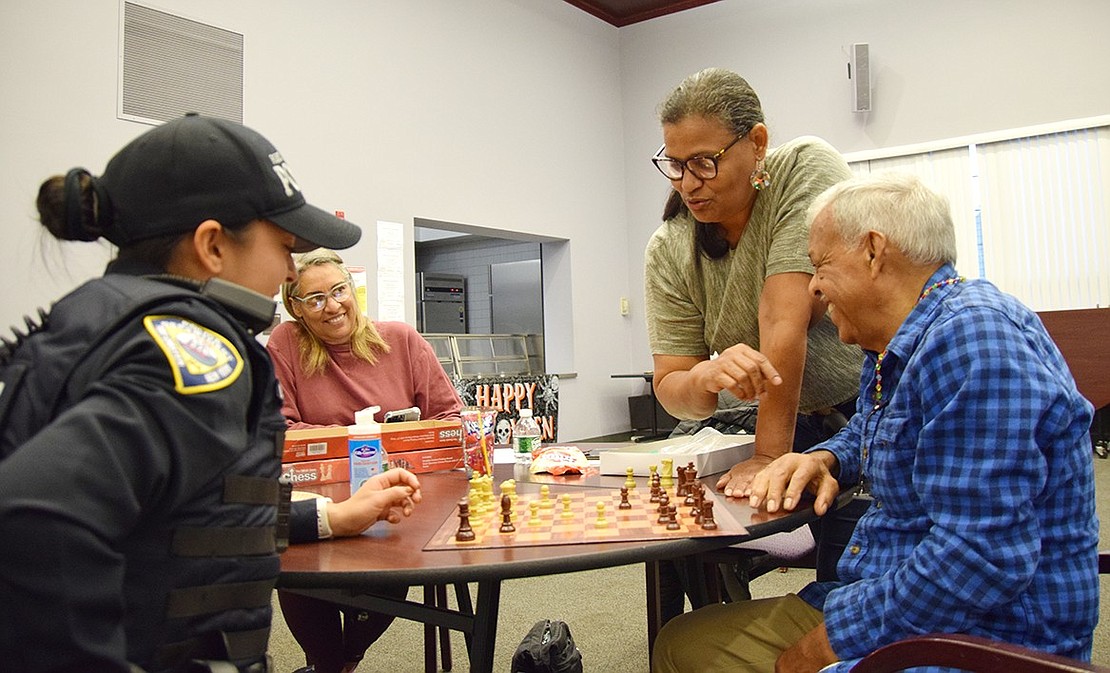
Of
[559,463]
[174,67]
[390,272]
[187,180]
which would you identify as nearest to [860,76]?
[390,272]

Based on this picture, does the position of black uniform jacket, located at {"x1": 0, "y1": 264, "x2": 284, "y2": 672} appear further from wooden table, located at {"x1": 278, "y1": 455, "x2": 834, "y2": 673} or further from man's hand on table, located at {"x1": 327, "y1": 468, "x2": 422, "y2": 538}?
man's hand on table, located at {"x1": 327, "y1": 468, "x2": 422, "y2": 538}

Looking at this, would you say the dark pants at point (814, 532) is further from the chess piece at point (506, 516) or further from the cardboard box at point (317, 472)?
the cardboard box at point (317, 472)

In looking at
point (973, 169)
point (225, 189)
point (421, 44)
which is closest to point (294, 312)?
point (225, 189)

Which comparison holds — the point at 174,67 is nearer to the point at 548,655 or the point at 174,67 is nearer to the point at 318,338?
the point at 318,338

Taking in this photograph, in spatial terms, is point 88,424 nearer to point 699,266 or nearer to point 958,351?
point 958,351

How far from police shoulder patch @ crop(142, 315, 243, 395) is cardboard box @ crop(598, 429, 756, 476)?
1138 millimetres

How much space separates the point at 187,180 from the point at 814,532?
71.7 inches

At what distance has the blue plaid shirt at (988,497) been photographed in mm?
1122

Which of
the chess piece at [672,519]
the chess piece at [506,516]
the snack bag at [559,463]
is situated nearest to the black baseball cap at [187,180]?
the chess piece at [506,516]

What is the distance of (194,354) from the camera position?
0.86 metres

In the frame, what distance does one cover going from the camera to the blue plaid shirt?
112 centimetres

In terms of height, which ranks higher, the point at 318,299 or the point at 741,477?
the point at 318,299

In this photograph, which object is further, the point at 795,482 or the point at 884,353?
the point at 795,482

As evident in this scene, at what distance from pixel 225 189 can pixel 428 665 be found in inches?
83.8
